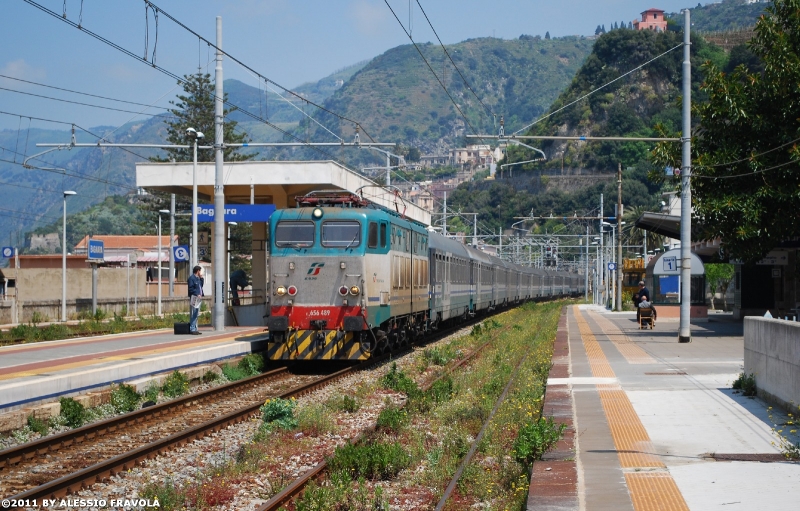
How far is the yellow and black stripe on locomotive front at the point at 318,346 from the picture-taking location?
19.5 m

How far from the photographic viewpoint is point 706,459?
31.0 feet

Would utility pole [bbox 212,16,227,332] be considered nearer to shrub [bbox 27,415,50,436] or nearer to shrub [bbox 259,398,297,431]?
shrub [bbox 259,398,297,431]

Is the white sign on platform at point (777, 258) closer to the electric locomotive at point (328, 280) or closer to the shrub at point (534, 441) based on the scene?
the electric locomotive at point (328, 280)

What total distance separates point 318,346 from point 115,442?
8070mm

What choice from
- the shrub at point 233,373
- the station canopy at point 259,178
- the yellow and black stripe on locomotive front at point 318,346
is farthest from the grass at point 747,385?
the station canopy at point 259,178

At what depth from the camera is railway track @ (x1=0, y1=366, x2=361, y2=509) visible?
9195 millimetres

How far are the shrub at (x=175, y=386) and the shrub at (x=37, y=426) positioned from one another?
12.3 ft

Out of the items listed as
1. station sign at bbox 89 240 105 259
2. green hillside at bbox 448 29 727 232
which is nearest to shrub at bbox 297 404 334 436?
station sign at bbox 89 240 105 259

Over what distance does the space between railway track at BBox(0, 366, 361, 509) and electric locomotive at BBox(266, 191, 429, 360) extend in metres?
2.65

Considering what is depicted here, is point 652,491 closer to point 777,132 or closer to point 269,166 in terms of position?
point 777,132

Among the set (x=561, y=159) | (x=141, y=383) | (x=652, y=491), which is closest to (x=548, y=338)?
(x=141, y=383)

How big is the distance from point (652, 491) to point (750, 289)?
102 feet

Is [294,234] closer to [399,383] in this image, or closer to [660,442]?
[399,383]

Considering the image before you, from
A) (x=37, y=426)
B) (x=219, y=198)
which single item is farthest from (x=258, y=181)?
(x=37, y=426)
